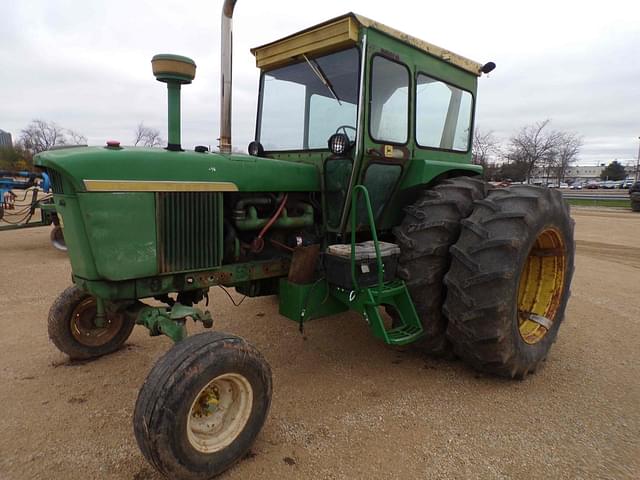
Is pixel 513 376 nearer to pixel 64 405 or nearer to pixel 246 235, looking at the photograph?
pixel 246 235

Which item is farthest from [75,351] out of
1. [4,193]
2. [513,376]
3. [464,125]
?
[4,193]

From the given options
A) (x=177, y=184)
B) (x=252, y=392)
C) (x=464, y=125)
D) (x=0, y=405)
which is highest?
(x=464, y=125)

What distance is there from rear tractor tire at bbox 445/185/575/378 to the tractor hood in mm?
1316

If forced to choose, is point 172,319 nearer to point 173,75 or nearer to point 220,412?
point 220,412

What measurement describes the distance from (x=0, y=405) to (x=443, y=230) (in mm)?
3243

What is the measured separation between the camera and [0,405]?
290 centimetres

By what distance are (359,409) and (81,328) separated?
2.30 meters

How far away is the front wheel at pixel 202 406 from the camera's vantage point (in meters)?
2.08

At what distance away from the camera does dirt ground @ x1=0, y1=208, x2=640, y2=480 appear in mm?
2398

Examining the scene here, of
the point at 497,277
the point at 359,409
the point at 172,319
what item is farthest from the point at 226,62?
the point at 359,409

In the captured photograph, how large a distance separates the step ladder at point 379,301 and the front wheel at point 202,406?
91cm

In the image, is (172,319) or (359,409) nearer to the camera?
(172,319)

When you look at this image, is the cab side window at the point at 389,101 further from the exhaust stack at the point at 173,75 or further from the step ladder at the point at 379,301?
the exhaust stack at the point at 173,75

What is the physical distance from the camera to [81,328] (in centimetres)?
355
